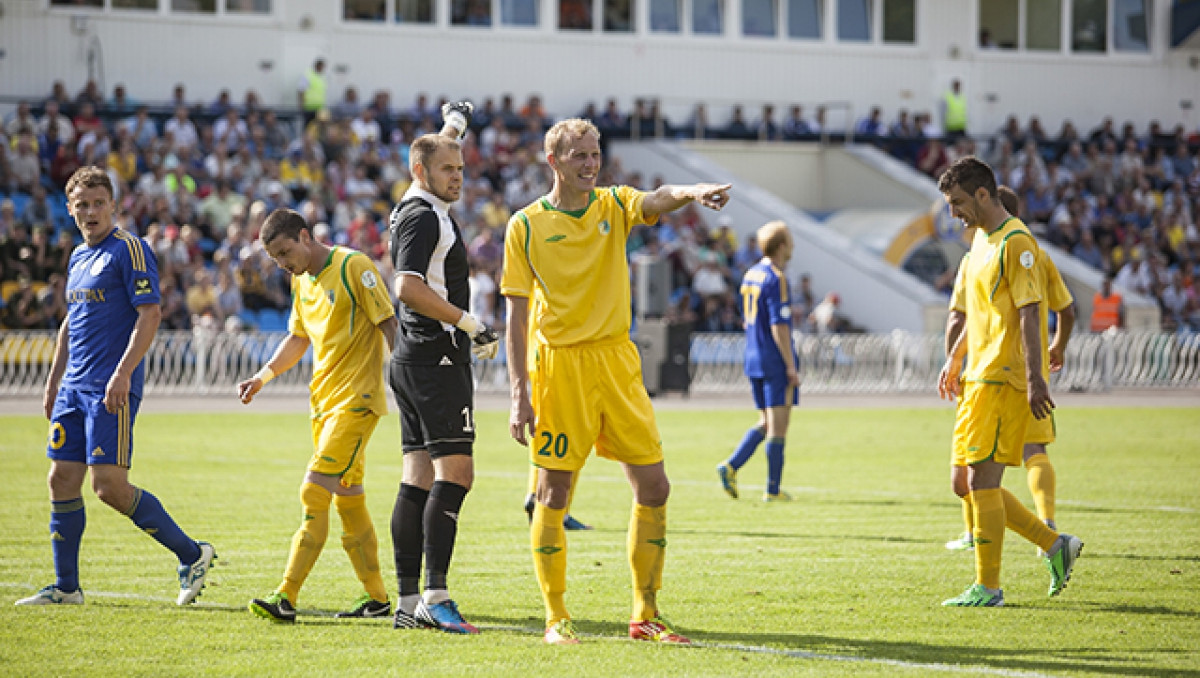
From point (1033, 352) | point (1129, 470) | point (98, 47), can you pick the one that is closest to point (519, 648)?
point (1033, 352)

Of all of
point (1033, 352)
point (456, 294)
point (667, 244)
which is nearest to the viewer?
point (456, 294)

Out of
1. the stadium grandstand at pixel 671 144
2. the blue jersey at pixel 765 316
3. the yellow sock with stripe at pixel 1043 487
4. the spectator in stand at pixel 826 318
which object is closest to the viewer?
the yellow sock with stripe at pixel 1043 487

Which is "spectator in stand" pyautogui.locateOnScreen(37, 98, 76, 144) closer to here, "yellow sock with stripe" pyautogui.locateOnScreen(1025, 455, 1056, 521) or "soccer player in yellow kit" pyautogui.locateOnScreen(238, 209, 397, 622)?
"soccer player in yellow kit" pyautogui.locateOnScreen(238, 209, 397, 622)

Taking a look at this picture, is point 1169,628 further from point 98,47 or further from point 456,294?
point 98,47

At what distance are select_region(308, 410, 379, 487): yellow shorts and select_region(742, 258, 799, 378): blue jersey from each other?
226 inches

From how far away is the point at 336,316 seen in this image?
23.4 feet

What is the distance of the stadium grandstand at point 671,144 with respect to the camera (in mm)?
25703

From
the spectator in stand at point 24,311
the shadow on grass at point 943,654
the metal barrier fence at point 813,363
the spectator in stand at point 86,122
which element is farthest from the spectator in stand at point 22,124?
the shadow on grass at point 943,654

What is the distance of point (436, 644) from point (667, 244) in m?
24.1

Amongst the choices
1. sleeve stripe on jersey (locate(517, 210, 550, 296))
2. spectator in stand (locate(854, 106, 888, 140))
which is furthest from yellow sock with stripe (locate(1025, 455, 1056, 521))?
spectator in stand (locate(854, 106, 888, 140))

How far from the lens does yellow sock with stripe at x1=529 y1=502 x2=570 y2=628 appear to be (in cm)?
647

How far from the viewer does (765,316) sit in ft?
40.7

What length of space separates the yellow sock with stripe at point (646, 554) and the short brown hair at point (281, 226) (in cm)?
222

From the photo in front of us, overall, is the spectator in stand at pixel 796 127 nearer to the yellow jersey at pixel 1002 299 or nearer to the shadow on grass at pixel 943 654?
the yellow jersey at pixel 1002 299
